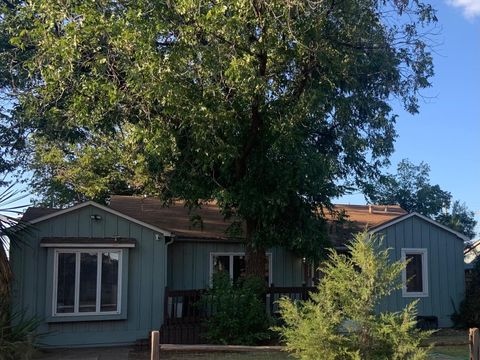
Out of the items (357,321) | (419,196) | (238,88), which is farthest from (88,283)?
(419,196)

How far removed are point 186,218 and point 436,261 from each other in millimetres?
8135

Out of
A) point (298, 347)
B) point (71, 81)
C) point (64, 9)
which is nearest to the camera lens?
point (298, 347)

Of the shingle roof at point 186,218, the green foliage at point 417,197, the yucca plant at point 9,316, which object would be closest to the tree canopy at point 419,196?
the green foliage at point 417,197

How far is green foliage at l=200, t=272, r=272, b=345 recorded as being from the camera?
14055 millimetres

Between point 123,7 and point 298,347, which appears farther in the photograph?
point 123,7

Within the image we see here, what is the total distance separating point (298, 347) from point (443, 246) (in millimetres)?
12186

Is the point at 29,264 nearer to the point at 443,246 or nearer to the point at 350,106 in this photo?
the point at 350,106

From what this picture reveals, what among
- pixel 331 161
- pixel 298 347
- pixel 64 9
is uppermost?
pixel 64 9

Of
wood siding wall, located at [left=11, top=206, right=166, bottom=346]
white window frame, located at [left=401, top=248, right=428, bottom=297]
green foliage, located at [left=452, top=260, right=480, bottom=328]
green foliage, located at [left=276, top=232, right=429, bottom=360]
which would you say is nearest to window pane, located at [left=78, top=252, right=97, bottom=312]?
wood siding wall, located at [left=11, top=206, right=166, bottom=346]

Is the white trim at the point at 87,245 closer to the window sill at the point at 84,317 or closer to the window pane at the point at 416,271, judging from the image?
the window sill at the point at 84,317

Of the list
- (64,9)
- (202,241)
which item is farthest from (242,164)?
(64,9)

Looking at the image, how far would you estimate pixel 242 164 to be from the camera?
15133mm

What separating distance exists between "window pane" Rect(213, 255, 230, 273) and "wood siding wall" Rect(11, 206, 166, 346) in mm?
2529

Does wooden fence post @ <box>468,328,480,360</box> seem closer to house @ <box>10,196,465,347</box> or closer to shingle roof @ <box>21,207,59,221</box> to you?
house @ <box>10,196,465,347</box>
